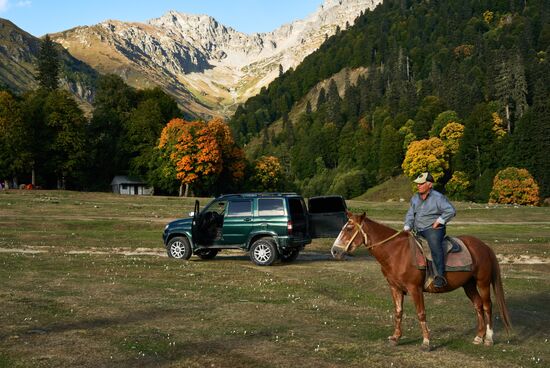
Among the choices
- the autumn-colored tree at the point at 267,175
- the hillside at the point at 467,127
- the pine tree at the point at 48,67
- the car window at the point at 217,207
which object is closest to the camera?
the car window at the point at 217,207

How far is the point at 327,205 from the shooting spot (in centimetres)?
2650

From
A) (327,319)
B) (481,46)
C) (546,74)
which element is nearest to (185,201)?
(327,319)

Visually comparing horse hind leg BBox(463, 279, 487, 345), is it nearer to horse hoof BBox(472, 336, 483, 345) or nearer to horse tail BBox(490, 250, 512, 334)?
horse hoof BBox(472, 336, 483, 345)

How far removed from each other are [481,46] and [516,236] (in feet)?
586

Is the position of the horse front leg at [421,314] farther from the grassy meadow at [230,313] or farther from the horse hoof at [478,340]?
the horse hoof at [478,340]

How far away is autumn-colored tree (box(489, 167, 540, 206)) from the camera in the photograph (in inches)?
3777

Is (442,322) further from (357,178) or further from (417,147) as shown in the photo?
(357,178)

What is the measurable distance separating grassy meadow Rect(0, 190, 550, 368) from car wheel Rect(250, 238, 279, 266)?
2.05 ft

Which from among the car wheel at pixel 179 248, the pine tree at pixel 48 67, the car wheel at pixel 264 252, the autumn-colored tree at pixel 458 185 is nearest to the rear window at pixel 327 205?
the car wheel at pixel 264 252

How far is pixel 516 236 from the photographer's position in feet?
127

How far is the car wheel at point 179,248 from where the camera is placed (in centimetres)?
2575

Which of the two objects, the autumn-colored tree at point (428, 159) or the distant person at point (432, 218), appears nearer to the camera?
the distant person at point (432, 218)

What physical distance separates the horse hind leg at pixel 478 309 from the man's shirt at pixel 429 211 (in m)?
1.64

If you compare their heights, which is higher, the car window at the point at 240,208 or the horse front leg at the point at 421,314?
the car window at the point at 240,208
